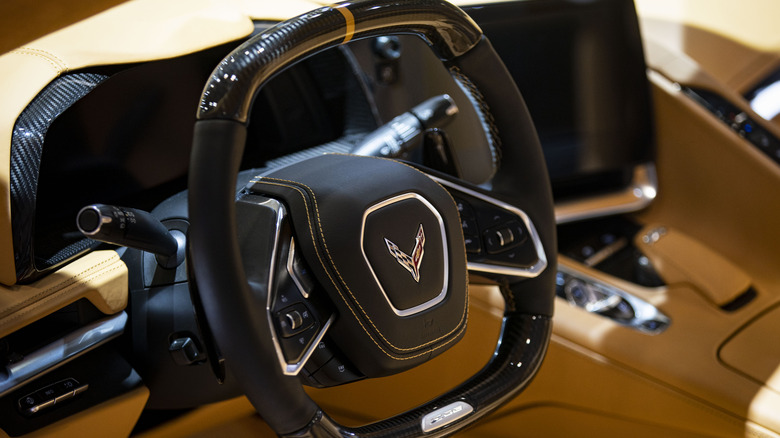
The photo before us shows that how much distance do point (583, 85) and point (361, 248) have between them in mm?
968

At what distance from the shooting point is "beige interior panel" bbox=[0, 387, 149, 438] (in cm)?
78

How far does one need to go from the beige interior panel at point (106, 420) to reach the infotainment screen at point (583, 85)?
95 cm

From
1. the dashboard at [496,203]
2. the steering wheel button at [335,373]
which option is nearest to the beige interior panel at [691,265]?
the dashboard at [496,203]

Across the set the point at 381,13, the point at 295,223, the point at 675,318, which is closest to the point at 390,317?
the point at 295,223

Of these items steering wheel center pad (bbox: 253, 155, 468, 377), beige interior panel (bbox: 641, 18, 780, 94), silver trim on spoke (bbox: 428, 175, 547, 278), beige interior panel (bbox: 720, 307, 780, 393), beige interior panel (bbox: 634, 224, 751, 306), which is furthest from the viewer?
beige interior panel (bbox: 641, 18, 780, 94)

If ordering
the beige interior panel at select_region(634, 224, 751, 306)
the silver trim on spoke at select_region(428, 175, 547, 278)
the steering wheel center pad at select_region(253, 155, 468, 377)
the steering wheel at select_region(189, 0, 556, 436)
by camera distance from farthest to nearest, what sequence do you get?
the beige interior panel at select_region(634, 224, 751, 306)
the silver trim on spoke at select_region(428, 175, 547, 278)
the steering wheel center pad at select_region(253, 155, 468, 377)
the steering wheel at select_region(189, 0, 556, 436)

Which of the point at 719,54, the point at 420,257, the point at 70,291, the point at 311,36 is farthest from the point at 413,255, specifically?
the point at 719,54

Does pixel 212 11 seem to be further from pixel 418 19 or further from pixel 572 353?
pixel 572 353

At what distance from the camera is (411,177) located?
78 cm

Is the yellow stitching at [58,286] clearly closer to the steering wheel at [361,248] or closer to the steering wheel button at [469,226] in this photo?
the steering wheel at [361,248]

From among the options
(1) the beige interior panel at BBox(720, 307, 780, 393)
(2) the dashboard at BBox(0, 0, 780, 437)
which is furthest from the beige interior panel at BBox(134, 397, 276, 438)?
(1) the beige interior panel at BBox(720, 307, 780, 393)

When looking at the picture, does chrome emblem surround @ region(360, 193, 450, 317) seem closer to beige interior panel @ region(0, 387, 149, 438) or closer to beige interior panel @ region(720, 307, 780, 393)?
beige interior panel @ region(0, 387, 149, 438)

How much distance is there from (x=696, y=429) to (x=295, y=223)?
0.86 metres

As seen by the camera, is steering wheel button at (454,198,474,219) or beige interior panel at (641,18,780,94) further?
beige interior panel at (641,18,780,94)
